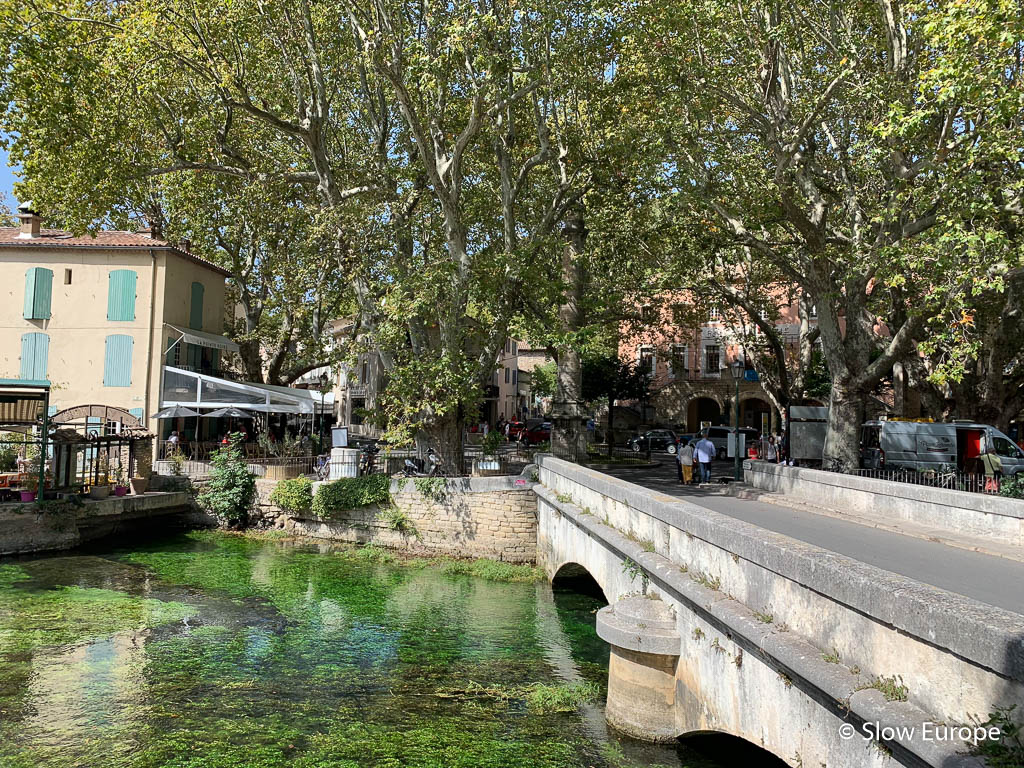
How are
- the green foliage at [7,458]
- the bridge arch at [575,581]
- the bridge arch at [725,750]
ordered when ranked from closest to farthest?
the bridge arch at [725,750] < the bridge arch at [575,581] < the green foliage at [7,458]

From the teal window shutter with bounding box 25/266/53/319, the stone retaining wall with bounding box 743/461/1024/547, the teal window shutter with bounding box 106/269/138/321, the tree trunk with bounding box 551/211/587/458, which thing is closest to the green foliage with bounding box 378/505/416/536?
the tree trunk with bounding box 551/211/587/458

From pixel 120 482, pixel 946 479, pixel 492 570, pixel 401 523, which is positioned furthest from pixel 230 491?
pixel 946 479

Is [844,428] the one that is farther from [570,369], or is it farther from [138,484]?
[138,484]

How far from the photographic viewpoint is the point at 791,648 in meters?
4.95

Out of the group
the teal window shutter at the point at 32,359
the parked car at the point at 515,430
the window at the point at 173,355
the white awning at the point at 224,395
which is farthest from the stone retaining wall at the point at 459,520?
the parked car at the point at 515,430

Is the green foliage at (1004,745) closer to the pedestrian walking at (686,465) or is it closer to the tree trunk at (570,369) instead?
the pedestrian walking at (686,465)

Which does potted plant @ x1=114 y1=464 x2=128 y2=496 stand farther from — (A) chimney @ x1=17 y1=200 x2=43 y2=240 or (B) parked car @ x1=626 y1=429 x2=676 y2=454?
(B) parked car @ x1=626 y1=429 x2=676 y2=454

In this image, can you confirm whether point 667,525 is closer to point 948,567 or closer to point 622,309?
point 948,567

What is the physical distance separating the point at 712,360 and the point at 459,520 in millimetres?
32984

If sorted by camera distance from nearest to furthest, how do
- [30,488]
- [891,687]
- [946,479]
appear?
[891,687] < [946,479] < [30,488]

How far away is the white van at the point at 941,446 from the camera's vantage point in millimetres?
20375

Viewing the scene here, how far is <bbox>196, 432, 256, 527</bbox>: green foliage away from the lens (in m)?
21.0

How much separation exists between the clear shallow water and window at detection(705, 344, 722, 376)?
34.3m

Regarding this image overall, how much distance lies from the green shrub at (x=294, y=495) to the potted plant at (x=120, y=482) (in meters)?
4.05
